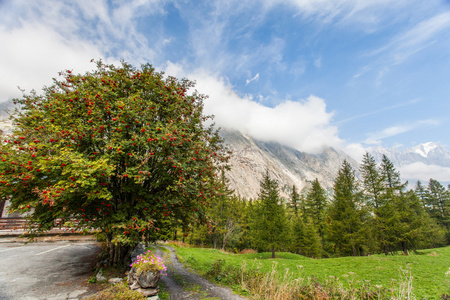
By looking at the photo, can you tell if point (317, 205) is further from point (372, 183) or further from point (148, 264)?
point (148, 264)

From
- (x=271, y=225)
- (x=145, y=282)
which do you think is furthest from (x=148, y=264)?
(x=271, y=225)

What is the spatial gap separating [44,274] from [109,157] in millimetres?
7154

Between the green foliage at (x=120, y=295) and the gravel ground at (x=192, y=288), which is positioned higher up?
the green foliage at (x=120, y=295)

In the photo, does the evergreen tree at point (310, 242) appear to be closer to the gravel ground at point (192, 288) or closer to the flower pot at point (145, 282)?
the gravel ground at point (192, 288)

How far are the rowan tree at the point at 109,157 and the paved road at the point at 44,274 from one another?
78.0 inches

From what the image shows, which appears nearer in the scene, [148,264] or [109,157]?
[148,264]

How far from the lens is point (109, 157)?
7.86m

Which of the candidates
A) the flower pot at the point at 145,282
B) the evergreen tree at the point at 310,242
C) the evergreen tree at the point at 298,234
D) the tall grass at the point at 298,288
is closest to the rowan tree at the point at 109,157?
the flower pot at the point at 145,282

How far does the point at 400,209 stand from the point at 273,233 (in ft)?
57.1

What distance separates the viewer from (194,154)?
8977 millimetres

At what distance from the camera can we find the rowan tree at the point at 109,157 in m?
6.91

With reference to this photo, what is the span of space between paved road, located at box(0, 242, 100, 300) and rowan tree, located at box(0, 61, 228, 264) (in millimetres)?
1982

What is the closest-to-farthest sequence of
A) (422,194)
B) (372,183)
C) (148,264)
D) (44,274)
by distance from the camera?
(148,264) < (44,274) < (372,183) < (422,194)

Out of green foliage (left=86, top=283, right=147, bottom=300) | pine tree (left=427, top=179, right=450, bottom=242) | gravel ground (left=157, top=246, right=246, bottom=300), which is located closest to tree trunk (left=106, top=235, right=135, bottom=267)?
gravel ground (left=157, top=246, right=246, bottom=300)
